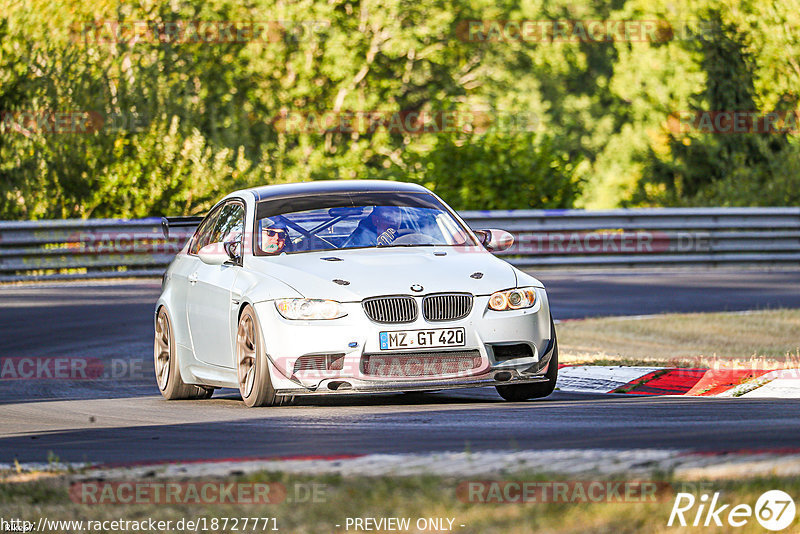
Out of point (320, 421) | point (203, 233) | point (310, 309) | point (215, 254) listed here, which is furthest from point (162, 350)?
point (320, 421)

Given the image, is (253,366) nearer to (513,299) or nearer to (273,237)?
(273,237)

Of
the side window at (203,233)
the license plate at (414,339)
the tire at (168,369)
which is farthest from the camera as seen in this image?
the side window at (203,233)

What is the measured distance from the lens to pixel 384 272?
372 inches

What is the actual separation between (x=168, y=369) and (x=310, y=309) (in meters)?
2.51

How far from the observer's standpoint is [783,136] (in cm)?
3766

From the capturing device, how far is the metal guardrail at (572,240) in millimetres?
23297

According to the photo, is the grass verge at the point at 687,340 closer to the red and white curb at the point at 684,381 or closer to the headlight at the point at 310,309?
the red and white curb at the point at 684,381

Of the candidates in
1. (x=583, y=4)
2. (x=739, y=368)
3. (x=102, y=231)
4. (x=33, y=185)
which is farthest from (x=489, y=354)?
(x=583, y=4)

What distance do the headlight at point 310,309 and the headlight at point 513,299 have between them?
963 millimetres

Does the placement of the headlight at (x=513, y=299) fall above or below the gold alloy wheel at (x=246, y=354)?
above

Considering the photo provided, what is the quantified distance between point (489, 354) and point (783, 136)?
29883 millimetres

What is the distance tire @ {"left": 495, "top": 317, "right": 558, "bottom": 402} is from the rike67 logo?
175 inches

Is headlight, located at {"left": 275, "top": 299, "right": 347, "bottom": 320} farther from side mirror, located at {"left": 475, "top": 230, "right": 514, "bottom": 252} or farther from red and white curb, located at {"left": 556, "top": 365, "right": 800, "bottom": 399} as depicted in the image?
red and white curb, located at {"left": 556, "top": 365, "right": 800, "bottom": 399}

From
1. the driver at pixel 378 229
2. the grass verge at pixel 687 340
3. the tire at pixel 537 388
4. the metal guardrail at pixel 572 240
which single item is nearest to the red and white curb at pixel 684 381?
the grass verge at pixel 687 340
